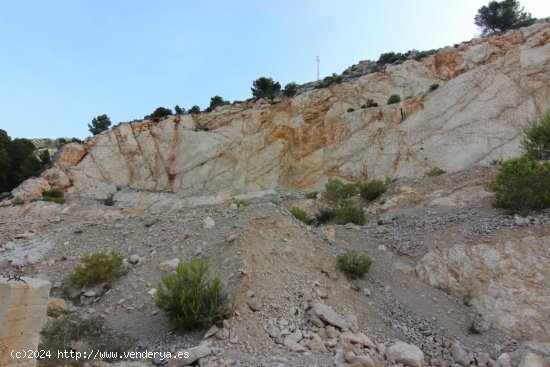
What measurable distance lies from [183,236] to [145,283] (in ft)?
4.53

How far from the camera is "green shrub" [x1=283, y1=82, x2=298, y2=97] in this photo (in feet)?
90.8

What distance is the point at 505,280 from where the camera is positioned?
6.81 meters

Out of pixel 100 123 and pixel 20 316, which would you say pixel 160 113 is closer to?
pixel 100 123

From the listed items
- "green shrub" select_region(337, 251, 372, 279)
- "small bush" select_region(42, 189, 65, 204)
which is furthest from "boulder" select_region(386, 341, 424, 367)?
"small bush" select_region(42, 189, 65, 204)

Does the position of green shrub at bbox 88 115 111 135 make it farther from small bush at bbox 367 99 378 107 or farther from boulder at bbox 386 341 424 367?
boulder at bbox 386 341 424 367

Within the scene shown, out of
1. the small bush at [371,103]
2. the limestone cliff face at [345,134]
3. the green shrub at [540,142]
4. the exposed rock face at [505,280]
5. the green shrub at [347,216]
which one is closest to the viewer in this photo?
the exposed rock face at [505,280]

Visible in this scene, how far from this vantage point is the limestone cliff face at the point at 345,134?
63.5 ft

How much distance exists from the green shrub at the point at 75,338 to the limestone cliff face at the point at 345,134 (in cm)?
1662

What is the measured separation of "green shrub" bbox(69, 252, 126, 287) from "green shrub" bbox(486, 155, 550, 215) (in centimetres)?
777

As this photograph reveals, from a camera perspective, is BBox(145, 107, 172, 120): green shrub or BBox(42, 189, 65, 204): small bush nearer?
BBox(42, 189, 65, 204): small bush

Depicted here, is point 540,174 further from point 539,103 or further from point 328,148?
point 328,148

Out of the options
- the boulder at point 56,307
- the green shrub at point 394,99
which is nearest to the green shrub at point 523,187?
the boulder at point 56,307

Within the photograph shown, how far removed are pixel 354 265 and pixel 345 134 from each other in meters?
16.2

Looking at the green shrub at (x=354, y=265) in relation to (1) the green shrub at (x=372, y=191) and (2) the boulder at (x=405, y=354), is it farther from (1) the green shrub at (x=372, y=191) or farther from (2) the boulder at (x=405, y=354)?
(1) the green shrub at (x=372, y=191)
